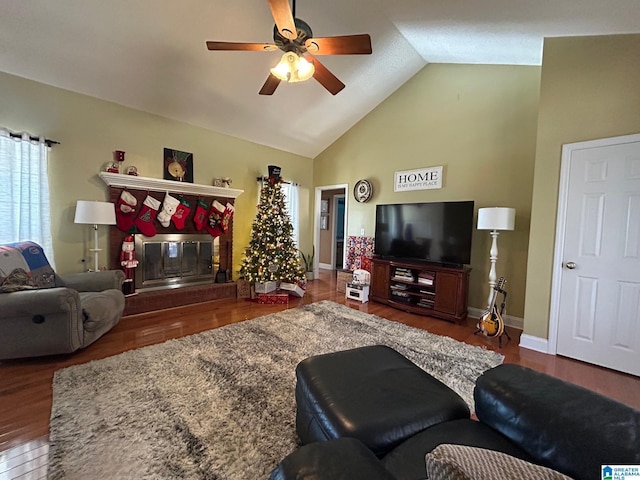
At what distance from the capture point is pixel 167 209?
151 inches

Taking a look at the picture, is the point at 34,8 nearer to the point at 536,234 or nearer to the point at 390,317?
the point at 390,317

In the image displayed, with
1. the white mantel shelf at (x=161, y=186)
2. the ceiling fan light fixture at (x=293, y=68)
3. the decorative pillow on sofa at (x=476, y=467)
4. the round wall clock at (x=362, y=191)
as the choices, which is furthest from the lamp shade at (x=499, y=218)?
the white mantel shelf at (x=161, y=186)

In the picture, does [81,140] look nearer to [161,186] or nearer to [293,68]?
[161,186]

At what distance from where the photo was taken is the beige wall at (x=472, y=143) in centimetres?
344

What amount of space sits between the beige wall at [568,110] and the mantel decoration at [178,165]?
4.56 m

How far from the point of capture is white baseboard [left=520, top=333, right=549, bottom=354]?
2789 mm

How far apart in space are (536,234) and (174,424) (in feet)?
11.8

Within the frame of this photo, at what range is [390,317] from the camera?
3703 mm

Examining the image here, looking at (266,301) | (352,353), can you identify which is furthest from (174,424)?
(266,301)

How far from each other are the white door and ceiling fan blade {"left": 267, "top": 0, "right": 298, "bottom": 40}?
2.79 metres

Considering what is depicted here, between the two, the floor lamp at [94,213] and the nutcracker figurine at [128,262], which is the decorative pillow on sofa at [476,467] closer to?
the floor lamp at [94,213]

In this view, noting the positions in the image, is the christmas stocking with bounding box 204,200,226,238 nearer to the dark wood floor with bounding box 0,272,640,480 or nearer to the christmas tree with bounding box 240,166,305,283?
the christmas tree with bounding box 240,166,305,283

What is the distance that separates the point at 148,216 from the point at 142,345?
73.6 inches

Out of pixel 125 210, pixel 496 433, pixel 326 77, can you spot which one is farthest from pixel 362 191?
pixel 496 433
